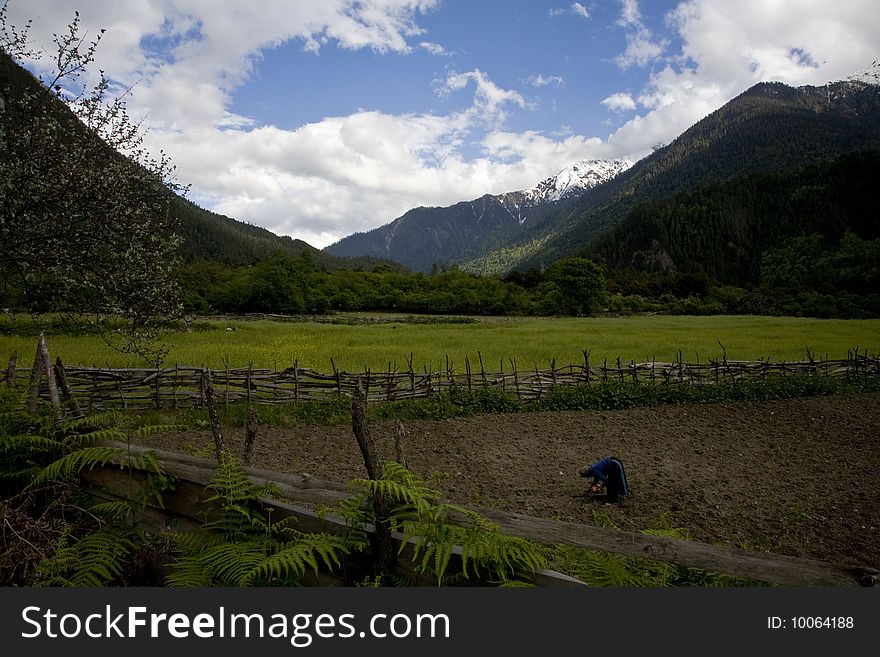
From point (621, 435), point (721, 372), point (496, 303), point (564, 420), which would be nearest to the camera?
point (621, 435)

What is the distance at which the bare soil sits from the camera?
7.18m

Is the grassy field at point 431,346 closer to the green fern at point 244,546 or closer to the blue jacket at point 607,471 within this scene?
the blue jacket at point 607,471

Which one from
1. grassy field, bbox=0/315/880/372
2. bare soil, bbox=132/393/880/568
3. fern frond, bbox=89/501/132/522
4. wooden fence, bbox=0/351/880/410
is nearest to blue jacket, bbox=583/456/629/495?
bare soil, bbox=132/393/880/568

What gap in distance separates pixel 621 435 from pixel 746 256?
138640 millimetres

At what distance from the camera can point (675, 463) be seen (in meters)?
10.3

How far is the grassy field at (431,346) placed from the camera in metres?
21.5

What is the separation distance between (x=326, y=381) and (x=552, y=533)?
1302cm

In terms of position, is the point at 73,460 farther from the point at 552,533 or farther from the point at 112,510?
the point at 552,533

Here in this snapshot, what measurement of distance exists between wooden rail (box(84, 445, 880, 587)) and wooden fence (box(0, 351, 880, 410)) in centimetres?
845

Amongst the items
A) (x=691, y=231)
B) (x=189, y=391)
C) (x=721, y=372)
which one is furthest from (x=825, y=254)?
(x=189, y=391)

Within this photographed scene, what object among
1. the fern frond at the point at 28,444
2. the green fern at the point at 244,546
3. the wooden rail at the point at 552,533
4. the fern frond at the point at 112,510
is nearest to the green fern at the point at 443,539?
the wooden rail at the point at 552,533

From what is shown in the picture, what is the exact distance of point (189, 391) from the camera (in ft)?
45.9

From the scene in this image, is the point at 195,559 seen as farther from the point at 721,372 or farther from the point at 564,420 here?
the point at 721,372

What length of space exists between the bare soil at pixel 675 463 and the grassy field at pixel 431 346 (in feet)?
22.4
